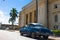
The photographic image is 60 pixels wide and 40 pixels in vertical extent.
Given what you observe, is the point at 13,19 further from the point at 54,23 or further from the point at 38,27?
the point at 38,27

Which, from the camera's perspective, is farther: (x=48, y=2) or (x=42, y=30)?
(x=48, y=2)

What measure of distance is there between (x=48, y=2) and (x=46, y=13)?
8.49ft

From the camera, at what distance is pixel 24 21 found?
65.2 metres

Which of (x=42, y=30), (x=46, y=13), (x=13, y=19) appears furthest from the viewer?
(x=13, y=19)

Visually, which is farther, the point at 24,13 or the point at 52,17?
the point at 24,13

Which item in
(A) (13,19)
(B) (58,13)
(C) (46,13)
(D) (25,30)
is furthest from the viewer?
(A) (13,19)

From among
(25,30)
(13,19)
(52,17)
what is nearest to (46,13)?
(52,17)

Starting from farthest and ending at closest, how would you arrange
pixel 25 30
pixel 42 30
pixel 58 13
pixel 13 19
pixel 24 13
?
pixel 13 19, pixel 24 13, pixel 58 13, pixel 25 30, pixel 42 30

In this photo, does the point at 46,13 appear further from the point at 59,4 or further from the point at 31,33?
the point at 31,33

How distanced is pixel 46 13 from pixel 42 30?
842 inches

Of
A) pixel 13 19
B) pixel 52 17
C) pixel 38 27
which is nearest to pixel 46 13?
pixel 52 17

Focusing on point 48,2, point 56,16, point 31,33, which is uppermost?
point 48,2

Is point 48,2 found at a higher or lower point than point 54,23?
higher

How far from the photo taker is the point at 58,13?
136 ft
